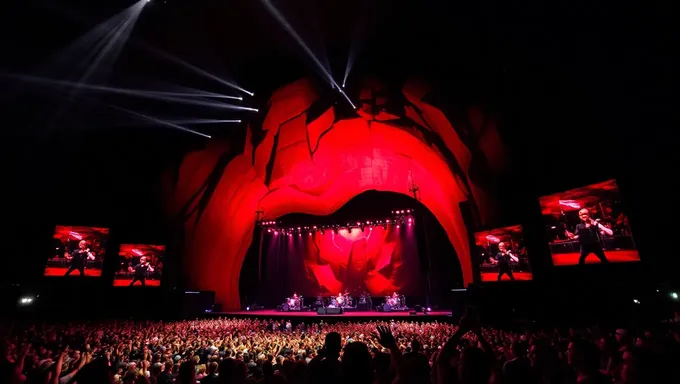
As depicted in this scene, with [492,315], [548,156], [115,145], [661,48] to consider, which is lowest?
[492,315]

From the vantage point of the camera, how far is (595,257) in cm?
1038

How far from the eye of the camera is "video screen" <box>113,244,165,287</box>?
1734 cm

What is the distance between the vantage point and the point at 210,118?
57.3ft

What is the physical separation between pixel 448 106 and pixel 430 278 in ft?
43.8

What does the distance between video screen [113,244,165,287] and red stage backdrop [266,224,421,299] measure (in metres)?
10.5

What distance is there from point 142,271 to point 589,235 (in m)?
22.6

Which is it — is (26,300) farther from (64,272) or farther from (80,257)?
(80,257)

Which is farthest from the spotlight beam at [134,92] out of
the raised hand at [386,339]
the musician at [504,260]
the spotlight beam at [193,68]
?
the raised hand at [386,339]

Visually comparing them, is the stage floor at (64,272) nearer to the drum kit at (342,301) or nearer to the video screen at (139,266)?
the video screen at (139,266)

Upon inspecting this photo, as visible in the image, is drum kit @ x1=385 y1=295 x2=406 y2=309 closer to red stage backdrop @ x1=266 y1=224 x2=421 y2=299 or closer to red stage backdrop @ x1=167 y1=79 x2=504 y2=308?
red stage backdrop @ x1=266 y1=224 x2=421 y2=299

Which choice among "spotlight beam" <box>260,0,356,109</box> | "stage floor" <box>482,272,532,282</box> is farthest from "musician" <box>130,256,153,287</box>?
"stage floor" <box>482,272,532,282</box>

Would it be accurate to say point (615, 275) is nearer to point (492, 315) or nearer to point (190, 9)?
point (492, 315)

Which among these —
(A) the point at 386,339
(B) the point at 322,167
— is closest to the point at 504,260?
(A) the point at 386,339

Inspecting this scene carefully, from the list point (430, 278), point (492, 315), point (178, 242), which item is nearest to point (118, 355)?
point (178, 242)
